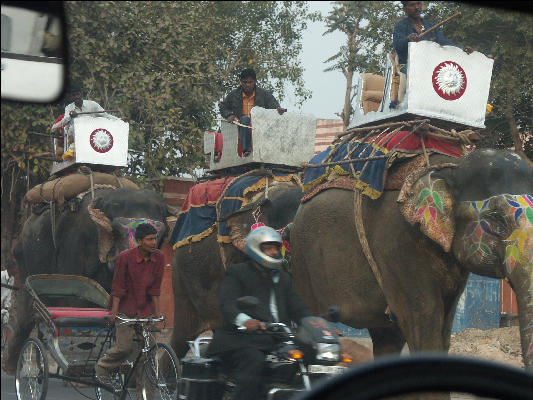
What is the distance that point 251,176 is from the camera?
9.98 meters

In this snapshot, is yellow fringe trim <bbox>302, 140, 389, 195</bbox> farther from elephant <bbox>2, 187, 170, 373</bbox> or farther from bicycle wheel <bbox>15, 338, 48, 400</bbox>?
elephant <bbox>2, 187, 170, 373</bbox>

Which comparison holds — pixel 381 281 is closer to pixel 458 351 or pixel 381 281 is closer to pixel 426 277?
pixel 426 277

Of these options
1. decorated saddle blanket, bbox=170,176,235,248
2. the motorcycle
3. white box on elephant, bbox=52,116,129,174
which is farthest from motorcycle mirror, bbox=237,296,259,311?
white box on elephant, bbox=52,116,129,174

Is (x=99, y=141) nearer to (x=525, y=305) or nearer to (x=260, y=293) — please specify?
(x=260, y=293)

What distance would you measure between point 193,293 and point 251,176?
5.12ft

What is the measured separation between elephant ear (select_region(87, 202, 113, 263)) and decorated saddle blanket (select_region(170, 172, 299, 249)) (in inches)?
31.1

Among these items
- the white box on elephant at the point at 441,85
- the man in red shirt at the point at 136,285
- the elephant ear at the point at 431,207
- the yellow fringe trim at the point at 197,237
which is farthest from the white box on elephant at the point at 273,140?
the elephant ear at the point at 431,207

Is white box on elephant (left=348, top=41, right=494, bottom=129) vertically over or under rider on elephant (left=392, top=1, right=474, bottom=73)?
under

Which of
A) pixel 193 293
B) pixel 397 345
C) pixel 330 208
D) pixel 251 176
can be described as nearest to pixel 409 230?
pixel 330 208

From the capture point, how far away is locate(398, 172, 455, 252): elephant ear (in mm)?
6727

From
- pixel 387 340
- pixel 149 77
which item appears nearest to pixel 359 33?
pixel 149 77

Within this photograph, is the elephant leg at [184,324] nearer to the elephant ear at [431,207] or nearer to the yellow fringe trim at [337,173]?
the yellow fringe trim at [337,173]

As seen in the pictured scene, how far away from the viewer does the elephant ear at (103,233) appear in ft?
37.1

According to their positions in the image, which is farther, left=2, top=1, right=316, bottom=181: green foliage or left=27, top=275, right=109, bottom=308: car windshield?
left=2, top=1, right=316, bottom=181: green foliage
